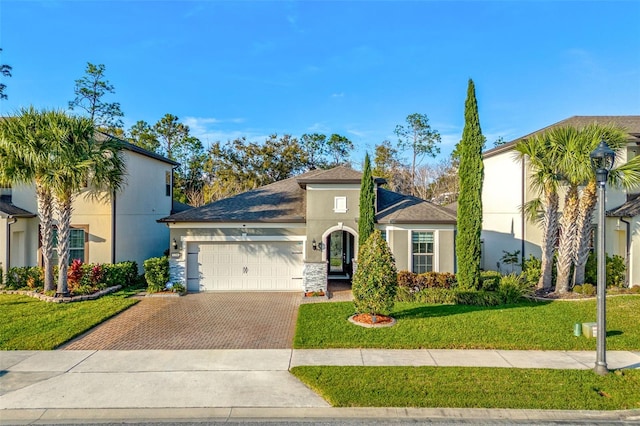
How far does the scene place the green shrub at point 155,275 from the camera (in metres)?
14.3

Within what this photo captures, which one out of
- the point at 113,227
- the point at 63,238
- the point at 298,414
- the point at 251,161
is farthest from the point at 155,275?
the point at 251,161

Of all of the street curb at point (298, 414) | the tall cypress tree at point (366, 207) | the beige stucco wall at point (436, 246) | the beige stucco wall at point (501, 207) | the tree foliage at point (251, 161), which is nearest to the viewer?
the street curb at point (298, 414)

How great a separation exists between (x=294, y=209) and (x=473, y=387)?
36.2 feet

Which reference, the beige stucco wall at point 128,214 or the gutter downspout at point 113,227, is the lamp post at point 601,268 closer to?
the gutter downspout at point 113,227

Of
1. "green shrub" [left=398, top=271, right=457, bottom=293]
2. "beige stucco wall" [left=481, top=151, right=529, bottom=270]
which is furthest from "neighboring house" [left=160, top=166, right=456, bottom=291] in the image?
"beige stucco wall" [left=481, top=151, right=529, bottom=270]

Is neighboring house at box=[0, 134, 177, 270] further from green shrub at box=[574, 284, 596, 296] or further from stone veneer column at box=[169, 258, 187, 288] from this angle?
green shrub at box=[574, 284, 596, 296]

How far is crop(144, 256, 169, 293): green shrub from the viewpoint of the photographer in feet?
46.9

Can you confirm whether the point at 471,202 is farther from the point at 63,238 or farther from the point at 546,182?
the point at 63,238

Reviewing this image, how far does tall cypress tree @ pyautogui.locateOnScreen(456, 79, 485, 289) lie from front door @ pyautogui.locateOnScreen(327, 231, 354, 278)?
6306 millimetres

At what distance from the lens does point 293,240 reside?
15.3 meters

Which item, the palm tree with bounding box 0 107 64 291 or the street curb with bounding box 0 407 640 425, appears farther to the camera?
the palm tree with bounding box 0 107 64 291

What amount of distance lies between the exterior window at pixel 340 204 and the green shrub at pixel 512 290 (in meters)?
6.58

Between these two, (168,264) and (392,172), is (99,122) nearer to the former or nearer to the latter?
(168,264)

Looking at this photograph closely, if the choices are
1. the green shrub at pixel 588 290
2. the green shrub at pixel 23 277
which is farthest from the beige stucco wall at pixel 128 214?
the green shrub at pixel 588 290
